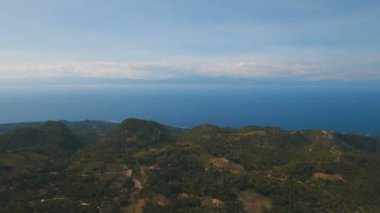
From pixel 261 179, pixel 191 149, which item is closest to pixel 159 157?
pixel 191 149

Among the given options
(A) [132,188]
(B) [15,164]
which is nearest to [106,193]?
(A) [132,188]

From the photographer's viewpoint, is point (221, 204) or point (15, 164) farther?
point (15, 164)

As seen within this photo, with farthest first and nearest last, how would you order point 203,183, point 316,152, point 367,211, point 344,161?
point 316,152
point 344,161
point 203,183
point 367,211

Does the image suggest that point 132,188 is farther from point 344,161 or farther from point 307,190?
point 344,161

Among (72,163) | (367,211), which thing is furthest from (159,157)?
(367,211)

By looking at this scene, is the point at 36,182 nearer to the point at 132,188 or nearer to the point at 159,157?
the point at 132,188

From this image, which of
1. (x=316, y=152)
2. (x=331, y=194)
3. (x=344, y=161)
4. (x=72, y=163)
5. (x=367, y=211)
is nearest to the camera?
(x=367, y=211)

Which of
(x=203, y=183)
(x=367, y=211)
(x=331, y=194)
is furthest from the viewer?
(x=203, y=183)

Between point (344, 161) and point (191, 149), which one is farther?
point (191, 149)

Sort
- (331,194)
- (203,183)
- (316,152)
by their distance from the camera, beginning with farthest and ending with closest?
(316,152), (203,183), (331,194)
